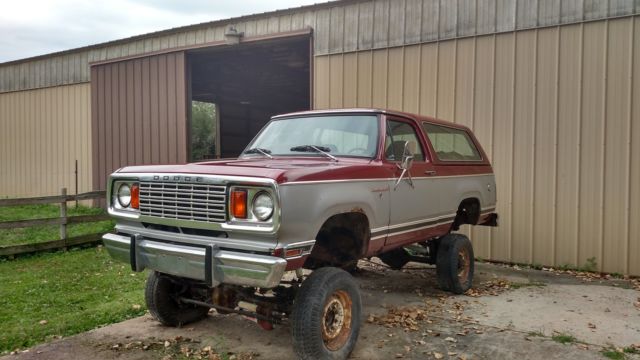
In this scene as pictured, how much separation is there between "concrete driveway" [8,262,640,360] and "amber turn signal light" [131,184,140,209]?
1263mm

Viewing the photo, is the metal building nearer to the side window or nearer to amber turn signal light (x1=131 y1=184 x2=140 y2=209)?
the side window

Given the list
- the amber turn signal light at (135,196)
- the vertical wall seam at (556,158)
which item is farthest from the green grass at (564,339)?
the amber turn signal light at (135,196)

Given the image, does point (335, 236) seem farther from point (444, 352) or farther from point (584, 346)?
point (584, 346)

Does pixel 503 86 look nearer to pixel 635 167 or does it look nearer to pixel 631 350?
pixel 635 167

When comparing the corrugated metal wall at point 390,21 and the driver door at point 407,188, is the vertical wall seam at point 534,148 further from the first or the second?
the driver door at point 407,188

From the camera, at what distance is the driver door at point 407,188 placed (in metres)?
4.72

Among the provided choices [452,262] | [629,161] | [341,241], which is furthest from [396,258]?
[629,161]

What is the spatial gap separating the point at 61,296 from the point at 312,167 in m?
3.86

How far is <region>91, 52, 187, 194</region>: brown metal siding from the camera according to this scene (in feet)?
40.1

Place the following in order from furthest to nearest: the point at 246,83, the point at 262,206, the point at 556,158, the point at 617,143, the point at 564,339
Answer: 1. the point at 246,83
2. the point at 556,158
3. the point at 617,143
4. the point at 564,339
5. the point at 262,206

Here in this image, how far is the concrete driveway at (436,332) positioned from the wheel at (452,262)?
0.16 meters

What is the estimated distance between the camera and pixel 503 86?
8297mm

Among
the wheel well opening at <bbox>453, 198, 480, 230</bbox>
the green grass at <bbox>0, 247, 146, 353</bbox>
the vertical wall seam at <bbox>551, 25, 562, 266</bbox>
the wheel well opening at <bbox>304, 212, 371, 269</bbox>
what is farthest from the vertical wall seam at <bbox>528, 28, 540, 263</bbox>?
the green grass at <bbox>0, 247, 146, 353</bbox>

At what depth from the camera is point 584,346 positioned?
441 centimetres
